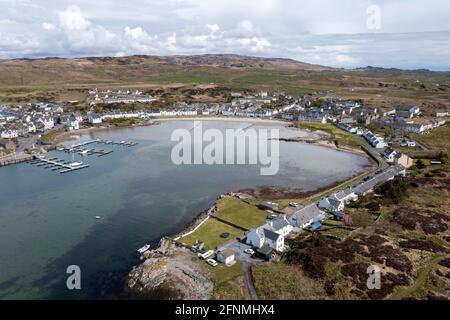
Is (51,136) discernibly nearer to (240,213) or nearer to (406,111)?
(240,213)

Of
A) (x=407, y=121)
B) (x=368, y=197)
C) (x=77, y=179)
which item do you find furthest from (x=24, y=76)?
(x=368, y=197)

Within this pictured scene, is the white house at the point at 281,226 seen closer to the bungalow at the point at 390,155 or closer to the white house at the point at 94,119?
the bungalow at the point at 390,155

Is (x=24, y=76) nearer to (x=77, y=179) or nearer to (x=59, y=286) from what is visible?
(x=77, y=179)

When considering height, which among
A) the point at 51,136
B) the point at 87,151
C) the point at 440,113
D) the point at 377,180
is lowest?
the point at 377,180

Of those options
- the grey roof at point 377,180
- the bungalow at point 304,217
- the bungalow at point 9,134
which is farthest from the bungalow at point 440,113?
the bungalow at point 9,134

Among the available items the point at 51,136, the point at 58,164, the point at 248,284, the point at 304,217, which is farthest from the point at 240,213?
the point at 51,136

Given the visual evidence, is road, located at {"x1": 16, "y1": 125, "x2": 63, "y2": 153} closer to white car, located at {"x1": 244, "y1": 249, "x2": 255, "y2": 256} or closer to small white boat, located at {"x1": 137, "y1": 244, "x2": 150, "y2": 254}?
small white boat, located at {"x1": 137, "y1": 244, "x2": 150, "y2": 254}

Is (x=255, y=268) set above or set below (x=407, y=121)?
below
